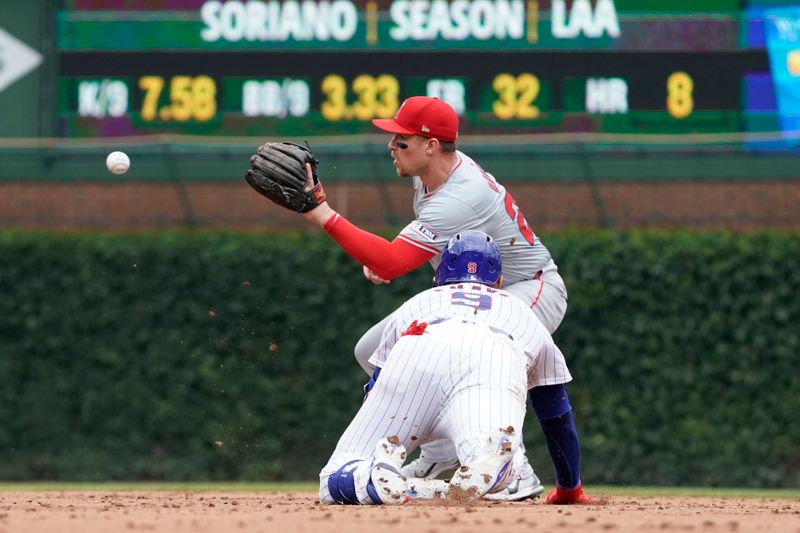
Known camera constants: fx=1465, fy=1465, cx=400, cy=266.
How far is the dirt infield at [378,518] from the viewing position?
439cm

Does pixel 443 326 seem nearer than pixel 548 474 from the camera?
Yes

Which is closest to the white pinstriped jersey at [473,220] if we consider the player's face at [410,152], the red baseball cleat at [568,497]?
the player's face at [410,152]

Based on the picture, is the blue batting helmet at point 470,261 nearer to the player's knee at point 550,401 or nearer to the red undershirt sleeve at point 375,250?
the red undershirt sleeve at point 375,250

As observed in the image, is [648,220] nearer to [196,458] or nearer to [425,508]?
[196,458]

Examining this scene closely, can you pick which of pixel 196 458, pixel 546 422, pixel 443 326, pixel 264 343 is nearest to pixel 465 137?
pixel 264 343

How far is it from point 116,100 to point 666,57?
460cm

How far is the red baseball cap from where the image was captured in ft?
21.5

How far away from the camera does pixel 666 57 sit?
12070 millimetres

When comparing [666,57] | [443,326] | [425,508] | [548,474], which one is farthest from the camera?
[666,57]

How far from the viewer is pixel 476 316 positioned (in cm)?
560

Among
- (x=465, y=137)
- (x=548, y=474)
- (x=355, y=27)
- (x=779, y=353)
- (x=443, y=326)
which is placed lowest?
(x=548, y=474)

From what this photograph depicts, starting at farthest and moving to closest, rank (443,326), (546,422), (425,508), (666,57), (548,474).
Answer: (666,57) < (548,474) < (546,422) < (443,326) < (425,508)

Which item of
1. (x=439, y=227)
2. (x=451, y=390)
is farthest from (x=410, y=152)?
(x=451, y=390)

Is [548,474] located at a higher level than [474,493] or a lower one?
lower
